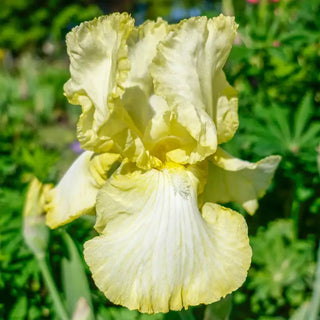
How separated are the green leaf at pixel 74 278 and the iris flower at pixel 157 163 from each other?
0.08 meters

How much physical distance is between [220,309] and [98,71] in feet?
1.88

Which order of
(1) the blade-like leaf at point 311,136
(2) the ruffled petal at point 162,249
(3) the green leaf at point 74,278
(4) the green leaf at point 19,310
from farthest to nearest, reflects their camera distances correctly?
(1) the blade-like leaf at point 311,136, (4) the green leaf at point 19,310, (3) the green leaf at point 74,278, (2) the ruffled petal at point 162,249

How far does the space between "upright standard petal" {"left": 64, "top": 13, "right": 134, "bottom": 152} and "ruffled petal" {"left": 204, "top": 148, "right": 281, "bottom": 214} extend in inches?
9.9

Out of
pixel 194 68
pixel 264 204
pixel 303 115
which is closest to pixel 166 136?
pixel 194 68

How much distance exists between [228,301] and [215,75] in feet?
1.61

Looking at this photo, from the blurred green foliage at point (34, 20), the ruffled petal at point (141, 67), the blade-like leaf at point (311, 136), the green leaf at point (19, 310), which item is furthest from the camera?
the blurred green foliage at point (34, 20)

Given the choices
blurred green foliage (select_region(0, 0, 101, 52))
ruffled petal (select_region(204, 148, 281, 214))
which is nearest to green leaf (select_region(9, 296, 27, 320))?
ruffled petal (select_region(204, 148, 281, 214))

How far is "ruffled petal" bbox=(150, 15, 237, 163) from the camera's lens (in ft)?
3.04

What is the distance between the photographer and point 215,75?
1034mm

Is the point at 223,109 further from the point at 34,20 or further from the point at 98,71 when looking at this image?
the point at 34,20

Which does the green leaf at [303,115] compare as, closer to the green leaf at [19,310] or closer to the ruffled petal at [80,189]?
the ruffled petal at [80,189]

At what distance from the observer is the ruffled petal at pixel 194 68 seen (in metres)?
0.93

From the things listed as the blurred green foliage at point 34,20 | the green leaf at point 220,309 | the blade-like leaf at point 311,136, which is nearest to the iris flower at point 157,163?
the green leaf at point 220,309

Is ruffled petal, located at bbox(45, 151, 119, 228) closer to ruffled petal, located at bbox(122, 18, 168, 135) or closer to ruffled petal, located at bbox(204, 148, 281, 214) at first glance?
ruffled petal, located at bbox(122, 18, 168, 135)
